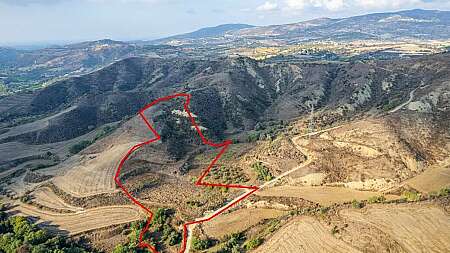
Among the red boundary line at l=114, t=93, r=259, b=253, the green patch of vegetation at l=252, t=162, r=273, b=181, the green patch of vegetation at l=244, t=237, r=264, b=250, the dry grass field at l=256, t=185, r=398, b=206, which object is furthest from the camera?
the green patch of vegetation at l=252, t=162, r=273, b=181

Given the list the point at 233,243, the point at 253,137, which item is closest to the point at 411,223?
the point at 233,243

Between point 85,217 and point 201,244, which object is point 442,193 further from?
point 85,217

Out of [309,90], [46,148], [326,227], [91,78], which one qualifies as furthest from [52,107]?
[326,227]

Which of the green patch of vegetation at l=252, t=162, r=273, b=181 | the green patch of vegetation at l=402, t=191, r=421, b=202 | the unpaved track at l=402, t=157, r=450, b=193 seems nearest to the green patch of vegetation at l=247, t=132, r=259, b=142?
the green patch of vegetation at l=252, t=162, r=273, b=181

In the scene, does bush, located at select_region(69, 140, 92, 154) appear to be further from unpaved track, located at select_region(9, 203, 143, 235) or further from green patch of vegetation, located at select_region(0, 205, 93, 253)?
green patch of vegetation, located at select_region(0, 205, 93, 253)

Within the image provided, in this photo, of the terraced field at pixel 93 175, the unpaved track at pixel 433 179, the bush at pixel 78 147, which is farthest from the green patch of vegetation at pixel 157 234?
the bush at pixel 78 147

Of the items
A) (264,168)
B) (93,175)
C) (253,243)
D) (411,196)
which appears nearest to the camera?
(253,243)
